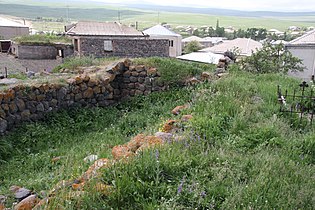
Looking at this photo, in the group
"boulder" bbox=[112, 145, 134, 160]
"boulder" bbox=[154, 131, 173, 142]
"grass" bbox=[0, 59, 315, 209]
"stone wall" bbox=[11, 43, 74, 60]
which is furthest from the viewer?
"stone wall" bbox=[11, 43, 74, 60]

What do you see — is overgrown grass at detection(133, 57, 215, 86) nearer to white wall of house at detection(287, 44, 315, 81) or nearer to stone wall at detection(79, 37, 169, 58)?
stone wall at detection(79, 37, 169, 58)

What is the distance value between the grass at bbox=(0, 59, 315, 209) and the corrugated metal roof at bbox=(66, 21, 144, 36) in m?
17.4

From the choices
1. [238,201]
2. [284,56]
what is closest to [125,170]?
[238,201]

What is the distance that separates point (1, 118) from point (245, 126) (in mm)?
4562

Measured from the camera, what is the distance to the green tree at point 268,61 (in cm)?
990

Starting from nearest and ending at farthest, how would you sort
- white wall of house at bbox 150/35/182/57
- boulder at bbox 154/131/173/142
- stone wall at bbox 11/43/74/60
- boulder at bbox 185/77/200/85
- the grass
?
1. the grass
2. boulder at bbox 154/131/173/142
3. boulder at bbox 185/77/200/85
4. stone wall at bbox 11/43/74/60
5. white wall of house at bbox 150/35/182/57

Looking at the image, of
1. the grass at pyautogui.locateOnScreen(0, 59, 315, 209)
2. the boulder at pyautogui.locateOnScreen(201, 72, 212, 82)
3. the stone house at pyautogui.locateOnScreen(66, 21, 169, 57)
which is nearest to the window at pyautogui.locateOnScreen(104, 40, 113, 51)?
the stone house at pyautogui.locateOnScreen(66, 21, 169, 57)

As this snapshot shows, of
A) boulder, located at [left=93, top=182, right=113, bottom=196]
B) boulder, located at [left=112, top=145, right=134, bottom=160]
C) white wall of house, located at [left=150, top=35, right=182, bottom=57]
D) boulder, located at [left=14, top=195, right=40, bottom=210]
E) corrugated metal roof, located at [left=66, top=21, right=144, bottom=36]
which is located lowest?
Result: white wall of house, located at [left=150, top=35, right=182, bottom=57]

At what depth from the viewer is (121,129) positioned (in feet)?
21.0

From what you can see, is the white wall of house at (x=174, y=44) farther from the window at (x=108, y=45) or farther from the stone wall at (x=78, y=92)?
the stone wall at (x=78, y=92)

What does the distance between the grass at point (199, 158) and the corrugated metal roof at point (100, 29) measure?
1738 centimetres

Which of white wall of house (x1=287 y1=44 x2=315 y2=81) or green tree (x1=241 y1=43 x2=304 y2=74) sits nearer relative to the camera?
green tree (x1=241 y1=43 x2=304 y2=74)

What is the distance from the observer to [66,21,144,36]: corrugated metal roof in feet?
76.7

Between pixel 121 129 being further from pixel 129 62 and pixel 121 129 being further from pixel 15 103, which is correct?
pixel 129 62
